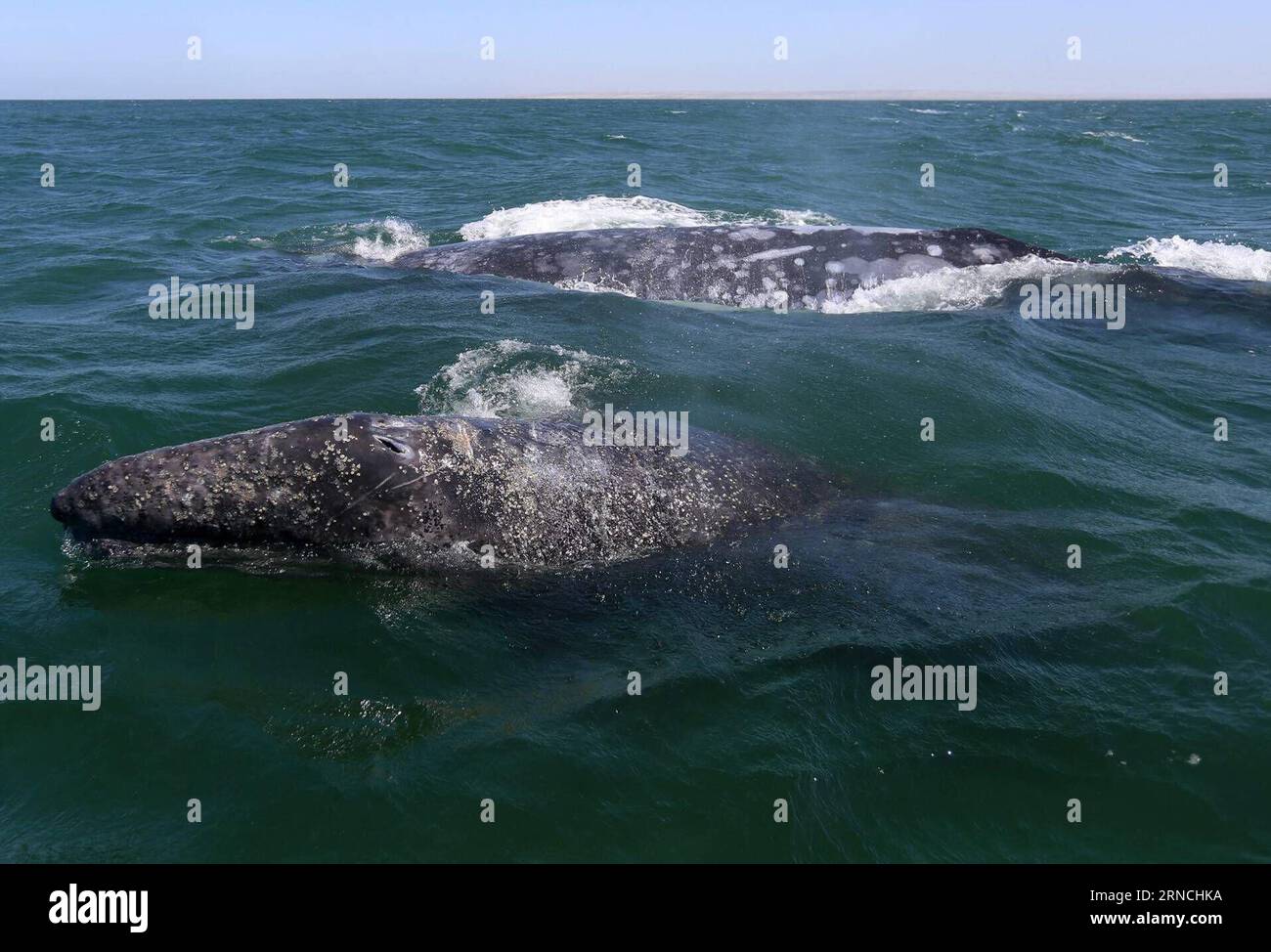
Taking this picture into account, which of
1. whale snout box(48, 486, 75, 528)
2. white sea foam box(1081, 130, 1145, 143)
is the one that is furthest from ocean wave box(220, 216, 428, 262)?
white sea foam box(1081, 130, 1145, 143)

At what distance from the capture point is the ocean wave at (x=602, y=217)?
1981cm

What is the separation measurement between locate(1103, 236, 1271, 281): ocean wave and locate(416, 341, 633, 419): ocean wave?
1123 centimetres

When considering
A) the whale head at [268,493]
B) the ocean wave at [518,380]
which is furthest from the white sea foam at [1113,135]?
the whale head at [268,493]

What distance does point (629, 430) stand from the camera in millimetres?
7668

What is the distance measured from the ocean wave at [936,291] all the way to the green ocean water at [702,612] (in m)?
0.06

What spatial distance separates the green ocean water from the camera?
188 inches

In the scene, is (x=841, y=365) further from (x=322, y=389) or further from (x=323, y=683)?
(x=323, y=683)

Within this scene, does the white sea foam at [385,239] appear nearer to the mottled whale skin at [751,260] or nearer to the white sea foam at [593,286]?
the mottled whale skin at [751,260]

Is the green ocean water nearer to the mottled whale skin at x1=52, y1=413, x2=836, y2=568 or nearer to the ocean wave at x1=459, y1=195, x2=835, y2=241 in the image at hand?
the mottled whale skin at x1=52, y1=413, x2=836, y2=568

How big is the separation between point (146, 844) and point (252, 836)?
0.48m

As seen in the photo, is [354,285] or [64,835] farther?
[354,285]
